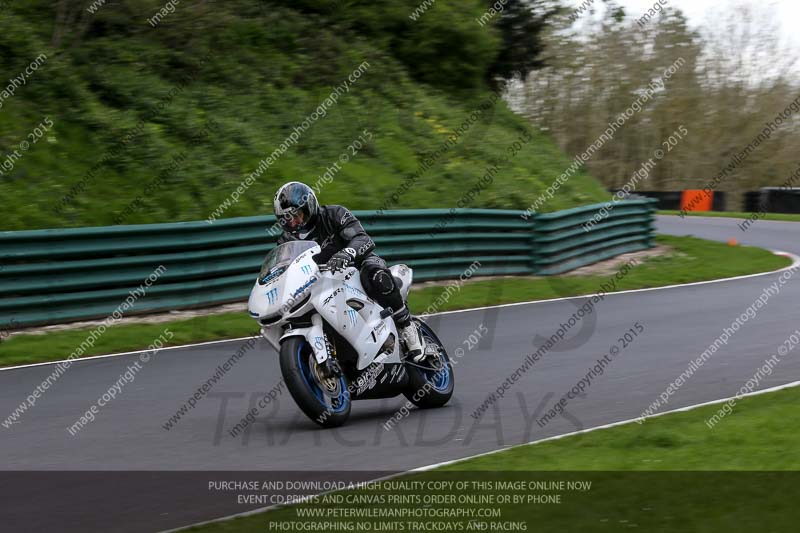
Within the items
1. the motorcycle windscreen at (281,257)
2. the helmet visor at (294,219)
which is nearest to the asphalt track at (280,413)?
the motorcycle windscreen at (281,257)

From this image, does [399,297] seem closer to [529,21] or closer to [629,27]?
[529,21]

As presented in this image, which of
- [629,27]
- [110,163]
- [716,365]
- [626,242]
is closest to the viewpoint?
[716,365]

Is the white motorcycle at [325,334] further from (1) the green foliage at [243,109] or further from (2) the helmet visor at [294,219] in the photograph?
(1) the green foliage at [243,109]

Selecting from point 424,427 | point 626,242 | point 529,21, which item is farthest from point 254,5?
point 424,427

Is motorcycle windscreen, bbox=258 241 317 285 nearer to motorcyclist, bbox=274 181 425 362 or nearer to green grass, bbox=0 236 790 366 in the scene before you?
motorcyclist, bbox=274 181 425 362

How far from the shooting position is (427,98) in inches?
990

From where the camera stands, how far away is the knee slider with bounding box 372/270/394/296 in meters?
7.97

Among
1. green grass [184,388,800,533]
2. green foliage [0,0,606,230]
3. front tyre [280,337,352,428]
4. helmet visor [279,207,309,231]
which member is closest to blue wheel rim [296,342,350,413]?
front tyre [280,337,352,428]

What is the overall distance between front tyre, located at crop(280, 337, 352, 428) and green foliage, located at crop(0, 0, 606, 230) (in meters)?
8.16

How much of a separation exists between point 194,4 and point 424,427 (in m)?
16.4

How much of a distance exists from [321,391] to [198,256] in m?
6.99
